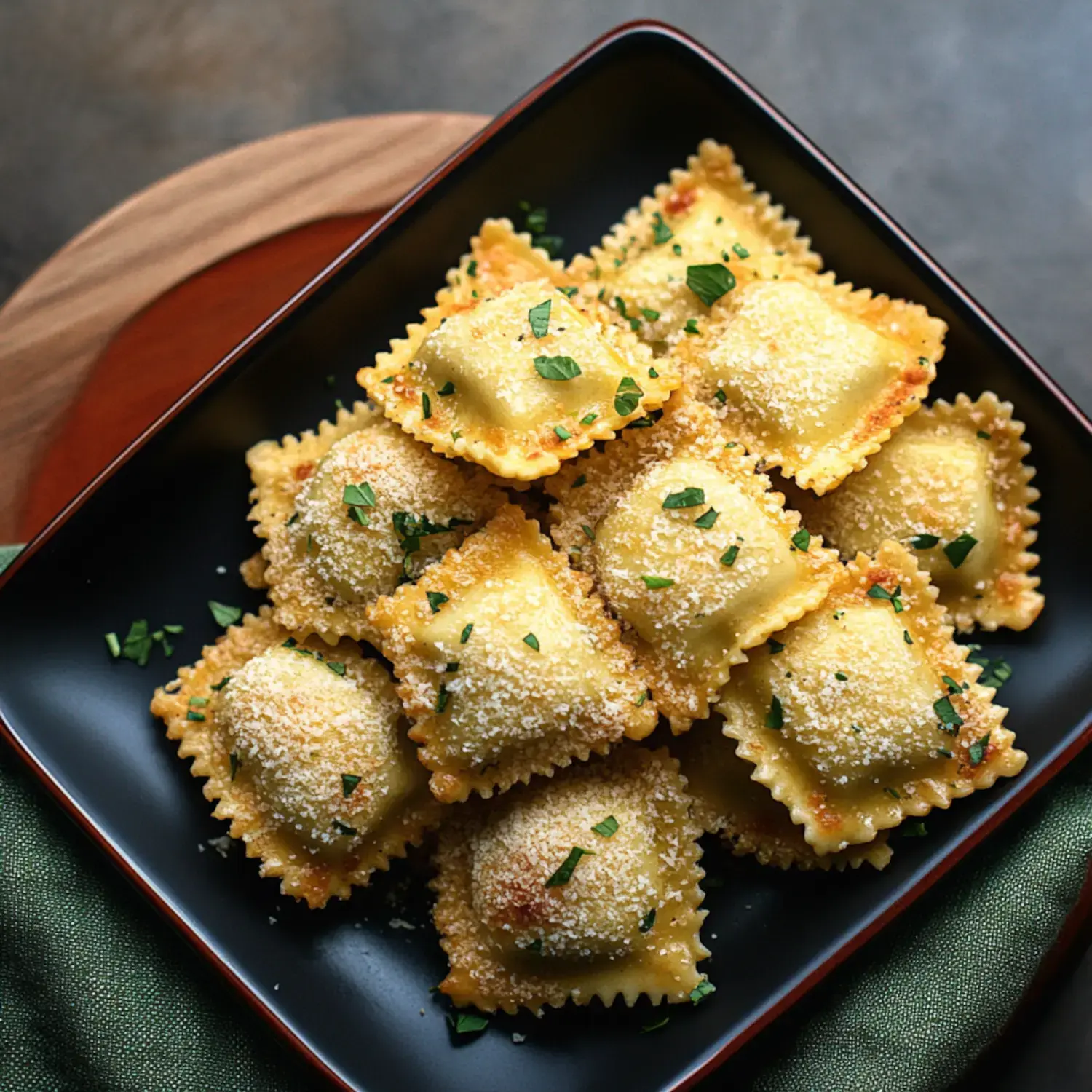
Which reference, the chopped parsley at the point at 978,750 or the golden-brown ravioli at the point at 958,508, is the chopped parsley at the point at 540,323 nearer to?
the golden-brown ravioli at the point at 958,508

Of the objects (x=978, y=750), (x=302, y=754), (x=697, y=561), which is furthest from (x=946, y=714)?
(x=302, y=754)

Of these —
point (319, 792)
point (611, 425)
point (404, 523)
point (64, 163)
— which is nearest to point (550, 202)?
point (611, 425)

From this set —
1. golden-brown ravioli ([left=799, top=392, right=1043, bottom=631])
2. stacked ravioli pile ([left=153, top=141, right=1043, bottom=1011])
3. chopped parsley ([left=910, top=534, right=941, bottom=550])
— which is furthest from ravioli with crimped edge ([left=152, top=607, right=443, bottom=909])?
chopped parsley ([left=910, top=534, right=941, bottom=550])

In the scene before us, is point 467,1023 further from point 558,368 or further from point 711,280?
point 711,280

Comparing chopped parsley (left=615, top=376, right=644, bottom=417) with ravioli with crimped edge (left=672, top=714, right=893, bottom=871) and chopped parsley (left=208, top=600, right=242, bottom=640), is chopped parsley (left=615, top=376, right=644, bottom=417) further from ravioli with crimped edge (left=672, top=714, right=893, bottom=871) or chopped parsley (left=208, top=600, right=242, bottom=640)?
chopped parsley (left=208, top=600, right=242, bottom=640)

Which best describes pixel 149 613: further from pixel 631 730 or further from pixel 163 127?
pixel 163 127

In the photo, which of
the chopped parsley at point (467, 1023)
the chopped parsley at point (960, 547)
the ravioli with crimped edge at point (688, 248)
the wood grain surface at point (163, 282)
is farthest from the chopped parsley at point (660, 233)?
the chopped parsley at point (467, 1023)
